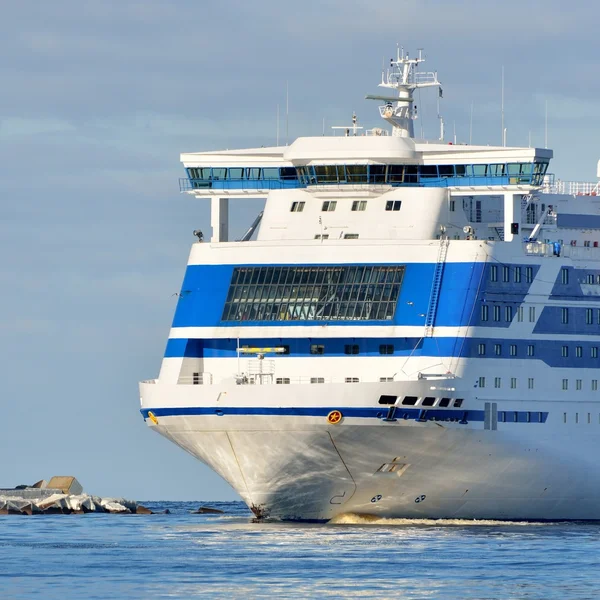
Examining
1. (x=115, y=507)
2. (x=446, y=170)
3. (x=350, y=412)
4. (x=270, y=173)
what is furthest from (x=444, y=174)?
(x=115, y=507)

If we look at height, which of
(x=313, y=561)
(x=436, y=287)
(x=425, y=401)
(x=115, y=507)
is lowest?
(x=115, y=507)

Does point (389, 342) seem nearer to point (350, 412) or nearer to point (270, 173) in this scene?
point (350, 412)

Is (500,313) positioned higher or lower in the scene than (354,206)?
lower

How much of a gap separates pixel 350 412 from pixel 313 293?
5180 mm

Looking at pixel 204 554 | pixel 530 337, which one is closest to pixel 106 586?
pixel 204 554

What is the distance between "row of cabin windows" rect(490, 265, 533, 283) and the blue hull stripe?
418 centimetres

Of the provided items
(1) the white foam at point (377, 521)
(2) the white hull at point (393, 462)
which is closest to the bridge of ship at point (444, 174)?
(2) the white hull at point (393, 462)

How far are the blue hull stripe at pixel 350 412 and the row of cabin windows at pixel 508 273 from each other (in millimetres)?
4175

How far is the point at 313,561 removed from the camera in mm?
58344

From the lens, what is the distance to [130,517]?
86562 mm

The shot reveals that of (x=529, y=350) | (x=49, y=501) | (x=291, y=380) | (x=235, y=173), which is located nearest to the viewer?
(x=291, y=380)

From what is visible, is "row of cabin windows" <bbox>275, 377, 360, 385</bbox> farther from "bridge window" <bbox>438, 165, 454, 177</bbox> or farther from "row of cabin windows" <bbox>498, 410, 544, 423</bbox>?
"bridge window" <bbox>438, 165, 454, 177</bbox>

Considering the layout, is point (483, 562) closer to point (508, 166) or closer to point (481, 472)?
point (481, 472)

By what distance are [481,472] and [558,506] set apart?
14.2 ft
